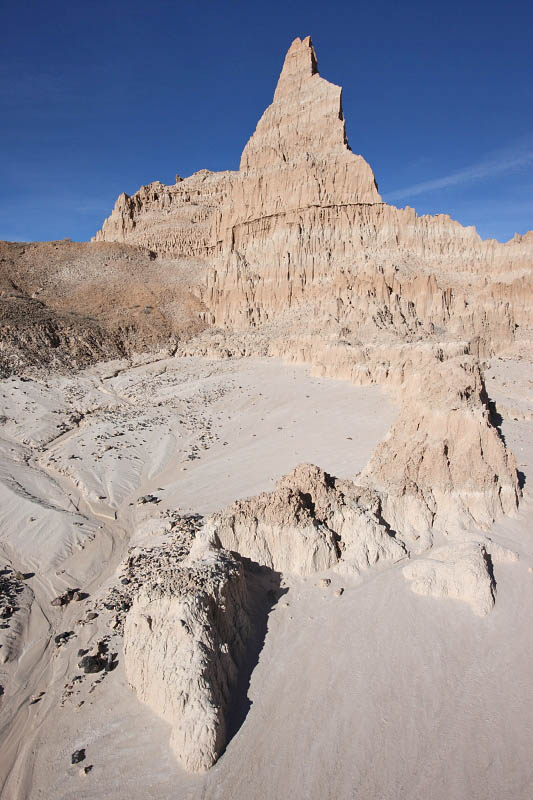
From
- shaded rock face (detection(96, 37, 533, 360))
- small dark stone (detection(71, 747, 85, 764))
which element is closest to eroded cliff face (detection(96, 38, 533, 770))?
shaded rock face (detection(96, 37, 533, 360))

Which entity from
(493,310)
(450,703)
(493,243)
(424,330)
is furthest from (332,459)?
(493,243)

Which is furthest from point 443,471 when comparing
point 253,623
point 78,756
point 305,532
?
point 78,756

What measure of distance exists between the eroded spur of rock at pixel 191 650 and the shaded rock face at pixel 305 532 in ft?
3.86

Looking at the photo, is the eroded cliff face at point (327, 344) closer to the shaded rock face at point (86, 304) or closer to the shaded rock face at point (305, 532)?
the shaded rock face at point (305, 532)

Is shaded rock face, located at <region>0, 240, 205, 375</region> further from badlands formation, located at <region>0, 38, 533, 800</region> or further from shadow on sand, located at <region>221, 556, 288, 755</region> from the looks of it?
shadow on sand, located at <region>221, 556, 288, 755</region>

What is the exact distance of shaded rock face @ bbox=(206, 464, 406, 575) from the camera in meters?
7.59

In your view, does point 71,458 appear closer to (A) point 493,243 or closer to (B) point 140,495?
(B) point 140,495

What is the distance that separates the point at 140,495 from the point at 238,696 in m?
8.70

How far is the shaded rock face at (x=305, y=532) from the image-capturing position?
299 inches

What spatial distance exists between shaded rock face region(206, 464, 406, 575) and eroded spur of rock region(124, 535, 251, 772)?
118 cm

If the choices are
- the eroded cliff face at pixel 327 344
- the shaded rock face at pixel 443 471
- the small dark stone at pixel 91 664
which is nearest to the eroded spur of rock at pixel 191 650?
the eroded cliff face at pixel 327 344

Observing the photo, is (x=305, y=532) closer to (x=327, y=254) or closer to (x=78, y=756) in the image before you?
(x=78, y=756)

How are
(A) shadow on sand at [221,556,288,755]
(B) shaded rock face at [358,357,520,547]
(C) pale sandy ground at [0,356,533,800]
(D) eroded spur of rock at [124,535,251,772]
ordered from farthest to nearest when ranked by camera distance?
(B) shaded rock face at [358,357,520,547]
(A) shadow on sand at [221,556,288,755]
(D) eroded spur of rock at [124,535,251,772]
(C) pale sandy ground at [0,356,533,800]

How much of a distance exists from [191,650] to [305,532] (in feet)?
9.53
